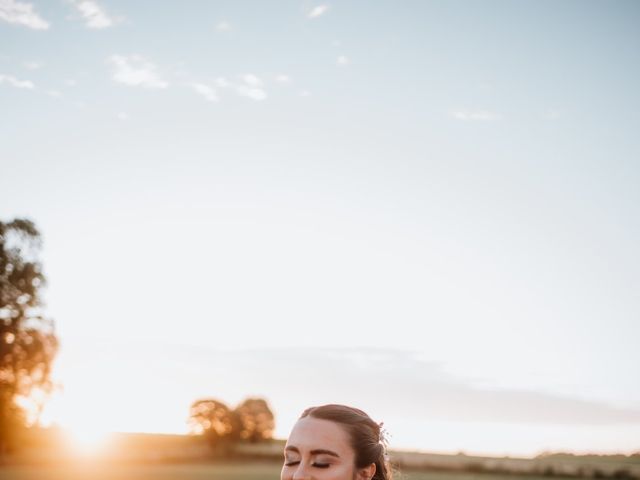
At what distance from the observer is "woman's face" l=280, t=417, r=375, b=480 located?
4.09m

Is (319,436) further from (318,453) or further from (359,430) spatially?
(359,430)

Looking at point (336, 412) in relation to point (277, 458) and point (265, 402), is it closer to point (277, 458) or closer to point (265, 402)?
point (277, 458)

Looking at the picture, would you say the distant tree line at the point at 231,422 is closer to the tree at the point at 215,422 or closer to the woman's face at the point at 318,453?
the tree at the point at 215,422

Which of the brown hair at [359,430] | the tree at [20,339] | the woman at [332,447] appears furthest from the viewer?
the tree at [20,339]

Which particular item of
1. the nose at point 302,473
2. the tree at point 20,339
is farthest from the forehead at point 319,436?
the tree at point 20,339

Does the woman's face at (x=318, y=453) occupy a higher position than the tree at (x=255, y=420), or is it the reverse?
the woman's face at (x=318, y=453)

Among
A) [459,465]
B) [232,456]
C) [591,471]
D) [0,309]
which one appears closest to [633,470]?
[591,471]

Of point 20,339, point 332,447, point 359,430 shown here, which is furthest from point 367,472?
point 20,339

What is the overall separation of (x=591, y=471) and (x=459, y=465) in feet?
50.3

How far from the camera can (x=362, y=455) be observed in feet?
14.5

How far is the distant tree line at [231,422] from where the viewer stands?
107875mm

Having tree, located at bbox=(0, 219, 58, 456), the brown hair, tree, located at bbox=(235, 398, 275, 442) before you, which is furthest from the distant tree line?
the brown hair

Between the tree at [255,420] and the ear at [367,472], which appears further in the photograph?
the tree at [255,420]

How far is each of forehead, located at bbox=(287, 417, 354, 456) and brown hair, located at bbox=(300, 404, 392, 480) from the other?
46 millimetres
